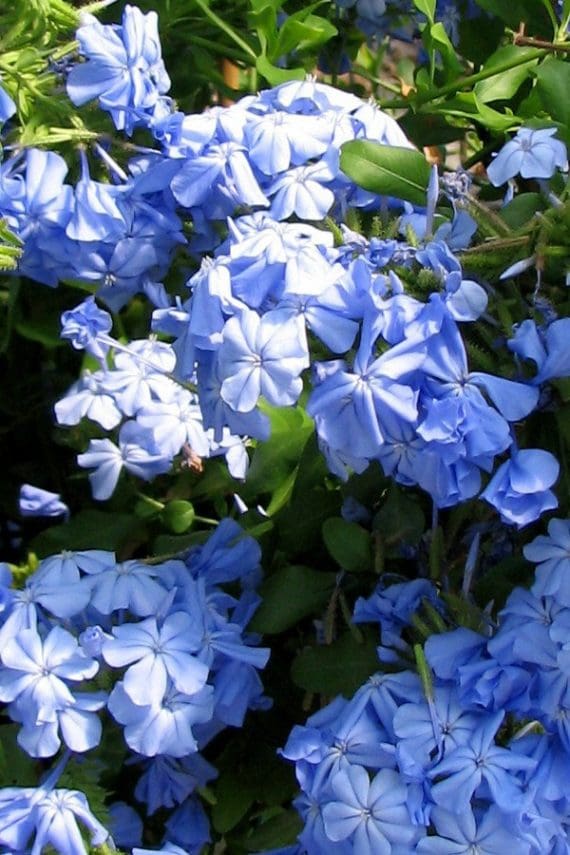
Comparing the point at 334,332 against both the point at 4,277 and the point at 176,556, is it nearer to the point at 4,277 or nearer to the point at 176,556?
the point at 176,556

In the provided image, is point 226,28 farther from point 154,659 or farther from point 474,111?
point 154,659

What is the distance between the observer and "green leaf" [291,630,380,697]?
816mm

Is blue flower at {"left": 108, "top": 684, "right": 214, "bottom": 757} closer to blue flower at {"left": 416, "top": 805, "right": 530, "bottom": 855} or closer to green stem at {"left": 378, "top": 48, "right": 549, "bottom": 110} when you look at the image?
blue flower at {"left": 416, "top": 805, "right": 530, "bottom": 855}

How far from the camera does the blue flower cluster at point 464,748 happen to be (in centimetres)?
67

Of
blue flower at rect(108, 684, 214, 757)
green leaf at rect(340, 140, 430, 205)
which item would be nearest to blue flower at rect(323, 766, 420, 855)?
blue flower at rect(108, 684, 214, 757)

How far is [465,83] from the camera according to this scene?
0.91m

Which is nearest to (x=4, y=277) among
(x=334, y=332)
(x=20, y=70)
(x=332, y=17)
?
(x=20, y=70)

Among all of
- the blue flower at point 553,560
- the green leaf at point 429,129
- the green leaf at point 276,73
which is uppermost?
the green leaf at point 276,73

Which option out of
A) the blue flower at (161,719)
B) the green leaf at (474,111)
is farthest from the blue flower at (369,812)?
the green leaf at (474,111)

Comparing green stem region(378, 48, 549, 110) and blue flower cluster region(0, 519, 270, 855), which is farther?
green stem region(378, 48, 549, 110)

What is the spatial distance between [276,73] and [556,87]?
0.24 m

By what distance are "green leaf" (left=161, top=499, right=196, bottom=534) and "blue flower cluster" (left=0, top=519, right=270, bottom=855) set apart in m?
0.13

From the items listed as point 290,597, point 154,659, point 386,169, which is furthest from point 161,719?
point 386,169

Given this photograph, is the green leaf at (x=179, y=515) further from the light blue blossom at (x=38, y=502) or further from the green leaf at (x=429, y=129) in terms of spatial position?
the green leaf at (x=429, y=129)
